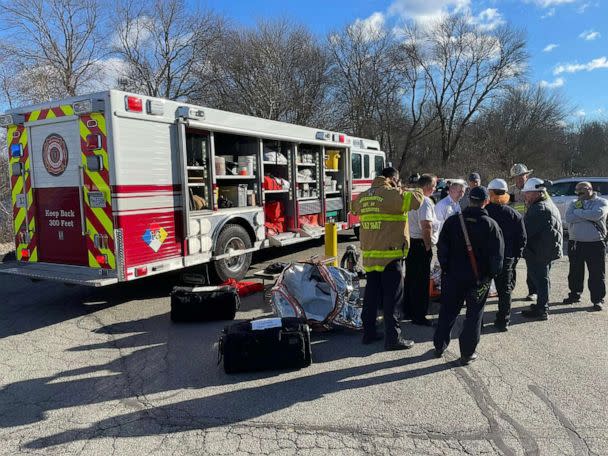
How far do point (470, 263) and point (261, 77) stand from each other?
27.9 m

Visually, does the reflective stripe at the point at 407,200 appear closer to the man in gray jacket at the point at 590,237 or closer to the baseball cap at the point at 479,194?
the baseball cap at the point at 479,194

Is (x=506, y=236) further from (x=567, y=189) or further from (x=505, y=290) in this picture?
(x=567, y=189)

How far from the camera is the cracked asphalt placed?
3.10 m

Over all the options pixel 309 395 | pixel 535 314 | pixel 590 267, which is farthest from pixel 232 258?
pixel 590 267

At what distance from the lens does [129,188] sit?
5781 mm

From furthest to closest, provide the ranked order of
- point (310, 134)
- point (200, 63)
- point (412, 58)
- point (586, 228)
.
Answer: point (412, 58) → point (200, 63) → point (310, 134) → point (586, 228)

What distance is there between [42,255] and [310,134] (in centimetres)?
543

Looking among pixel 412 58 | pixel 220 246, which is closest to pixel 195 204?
pixel 220 246

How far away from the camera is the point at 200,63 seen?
29.7 m

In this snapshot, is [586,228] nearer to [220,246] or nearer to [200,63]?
[220,246]

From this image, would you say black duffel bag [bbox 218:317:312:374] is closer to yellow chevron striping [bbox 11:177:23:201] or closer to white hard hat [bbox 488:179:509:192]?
white hard hat [bbox 488:179:509:192]

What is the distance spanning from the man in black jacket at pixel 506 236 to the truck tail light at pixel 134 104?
4417mm

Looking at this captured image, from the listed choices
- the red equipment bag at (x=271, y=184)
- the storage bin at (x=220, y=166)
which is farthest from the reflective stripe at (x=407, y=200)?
the red equipment bag at (x=271, y=184)

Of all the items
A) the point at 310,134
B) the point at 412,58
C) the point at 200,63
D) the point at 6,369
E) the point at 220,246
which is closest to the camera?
the point at 6,369
